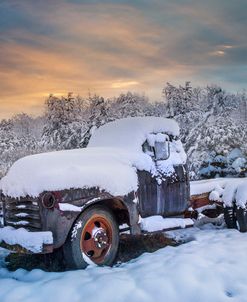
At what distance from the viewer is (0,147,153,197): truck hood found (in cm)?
612

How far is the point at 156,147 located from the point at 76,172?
2.05 meters

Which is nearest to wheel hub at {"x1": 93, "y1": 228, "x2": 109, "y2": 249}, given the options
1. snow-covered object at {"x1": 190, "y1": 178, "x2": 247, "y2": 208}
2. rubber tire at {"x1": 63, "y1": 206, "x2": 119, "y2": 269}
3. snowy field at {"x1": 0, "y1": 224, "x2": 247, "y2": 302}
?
rubber tire at {"x1": 63, "y1": 206, "x2": 119, "y2": 269}

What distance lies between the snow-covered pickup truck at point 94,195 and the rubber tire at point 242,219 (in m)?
1.11

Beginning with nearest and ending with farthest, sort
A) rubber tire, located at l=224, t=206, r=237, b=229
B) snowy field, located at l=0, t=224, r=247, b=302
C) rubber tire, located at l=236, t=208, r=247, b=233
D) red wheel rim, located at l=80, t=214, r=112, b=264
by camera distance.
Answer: snowy field, located at l=0, t=224, r=247, b=302
red wheel rim, located at l=80, t=214, r=112, b=264
rubber tire, located at l=236, t=208, r=247, b=233
rubber tire, located at l=224, t=206, r=237, b=229

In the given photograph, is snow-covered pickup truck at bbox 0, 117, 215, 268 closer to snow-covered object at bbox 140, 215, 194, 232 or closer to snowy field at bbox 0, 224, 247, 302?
snow-covered object at bbox 140, 215, 194, 232

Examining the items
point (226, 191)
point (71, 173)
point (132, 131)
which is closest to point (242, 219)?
point (226, 191)

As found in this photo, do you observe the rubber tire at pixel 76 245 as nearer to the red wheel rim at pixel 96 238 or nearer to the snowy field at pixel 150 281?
the red wheel rim at pixel 96 238

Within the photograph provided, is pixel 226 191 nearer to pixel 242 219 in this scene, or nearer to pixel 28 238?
pixel 242 219

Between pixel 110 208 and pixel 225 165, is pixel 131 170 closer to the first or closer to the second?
pixel 110 208

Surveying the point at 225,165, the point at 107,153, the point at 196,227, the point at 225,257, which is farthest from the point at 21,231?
the point at 225,165

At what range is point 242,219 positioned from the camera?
8.56 meters

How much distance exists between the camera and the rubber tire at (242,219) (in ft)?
28.0

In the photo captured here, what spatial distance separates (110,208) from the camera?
22.8 feet

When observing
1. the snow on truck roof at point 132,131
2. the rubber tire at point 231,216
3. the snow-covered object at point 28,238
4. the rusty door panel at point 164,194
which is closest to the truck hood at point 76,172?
the rusty door panel at point 164,194
